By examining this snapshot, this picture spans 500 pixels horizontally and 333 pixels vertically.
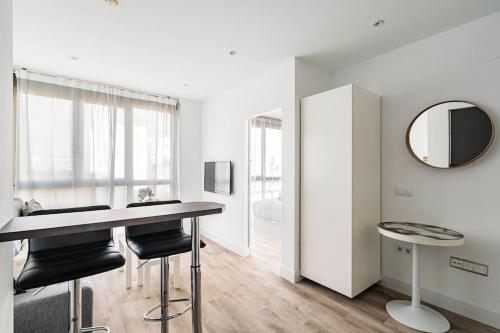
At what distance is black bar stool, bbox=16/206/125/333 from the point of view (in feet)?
3.36

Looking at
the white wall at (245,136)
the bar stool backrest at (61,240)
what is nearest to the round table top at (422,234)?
the white wall at (245,136)

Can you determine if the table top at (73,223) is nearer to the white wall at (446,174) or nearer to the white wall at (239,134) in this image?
the white wall at (239,134)

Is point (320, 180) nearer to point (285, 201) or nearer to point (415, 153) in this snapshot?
point (285, 201)

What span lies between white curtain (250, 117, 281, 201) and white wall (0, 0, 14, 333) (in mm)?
4468

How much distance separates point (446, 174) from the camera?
7.29 feet

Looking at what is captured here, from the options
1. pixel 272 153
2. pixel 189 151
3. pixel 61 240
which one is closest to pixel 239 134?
pixel 189 151

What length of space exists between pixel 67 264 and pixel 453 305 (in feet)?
10.3

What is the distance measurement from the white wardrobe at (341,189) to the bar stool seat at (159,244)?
5.29 ft

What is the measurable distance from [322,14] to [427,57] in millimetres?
1282

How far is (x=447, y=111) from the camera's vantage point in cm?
221

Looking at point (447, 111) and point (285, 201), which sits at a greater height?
point (447, 111)

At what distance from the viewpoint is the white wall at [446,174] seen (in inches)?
77.7

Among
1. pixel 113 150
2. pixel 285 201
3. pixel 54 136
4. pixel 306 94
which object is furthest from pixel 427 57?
pixel 54 136

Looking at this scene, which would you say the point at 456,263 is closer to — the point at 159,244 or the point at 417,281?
the point at 417,281
